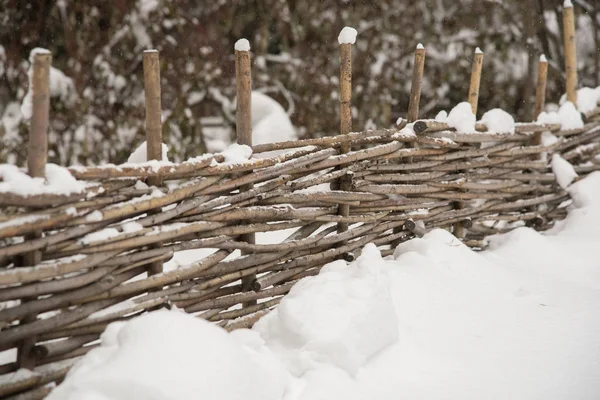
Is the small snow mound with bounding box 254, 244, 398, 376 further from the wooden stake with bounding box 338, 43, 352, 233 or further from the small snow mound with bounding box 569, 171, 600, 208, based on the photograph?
the small snow mound with bounding box 569, 171, 600, 208

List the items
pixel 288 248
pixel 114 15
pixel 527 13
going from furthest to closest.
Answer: pixel 527 13, pixel 114 15, pixel 288 248

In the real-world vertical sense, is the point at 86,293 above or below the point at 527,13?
below

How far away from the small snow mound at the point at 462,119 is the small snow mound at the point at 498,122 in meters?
0.19

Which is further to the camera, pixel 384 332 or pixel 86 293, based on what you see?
pixel 384 332

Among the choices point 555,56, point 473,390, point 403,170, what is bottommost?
point 473,390

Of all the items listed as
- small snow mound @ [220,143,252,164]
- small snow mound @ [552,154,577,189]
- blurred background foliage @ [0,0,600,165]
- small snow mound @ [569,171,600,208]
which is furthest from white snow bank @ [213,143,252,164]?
blurred background foliage @ [0,0,600,165]

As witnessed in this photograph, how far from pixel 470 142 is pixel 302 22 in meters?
3.13

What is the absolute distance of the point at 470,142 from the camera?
338 centimetres

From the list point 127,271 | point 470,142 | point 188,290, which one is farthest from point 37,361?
point 470,142

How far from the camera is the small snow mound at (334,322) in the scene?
210 centimetres

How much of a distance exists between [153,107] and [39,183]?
494mm

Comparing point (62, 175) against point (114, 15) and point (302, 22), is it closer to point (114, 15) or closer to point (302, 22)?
point (114, 15)

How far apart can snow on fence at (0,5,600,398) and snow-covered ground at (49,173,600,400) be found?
0.18 m

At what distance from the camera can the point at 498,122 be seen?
346 cm
